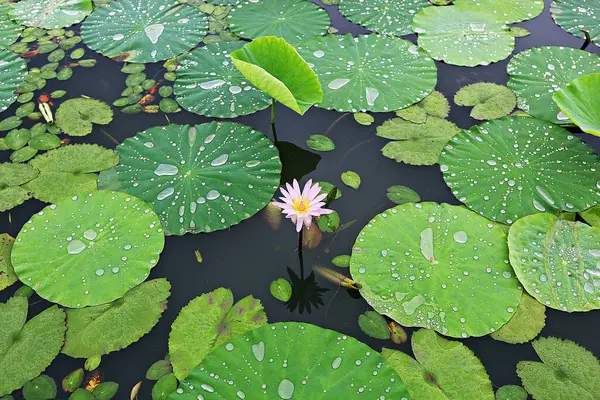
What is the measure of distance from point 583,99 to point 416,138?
860 mm

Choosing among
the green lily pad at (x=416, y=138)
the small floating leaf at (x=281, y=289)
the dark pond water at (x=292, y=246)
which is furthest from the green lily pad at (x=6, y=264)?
the green lily pad at (x=416, y=138)

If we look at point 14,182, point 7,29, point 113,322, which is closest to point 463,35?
point 113,322

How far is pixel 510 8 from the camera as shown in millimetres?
3451

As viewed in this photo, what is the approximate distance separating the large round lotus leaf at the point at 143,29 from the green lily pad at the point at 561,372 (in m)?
2.81

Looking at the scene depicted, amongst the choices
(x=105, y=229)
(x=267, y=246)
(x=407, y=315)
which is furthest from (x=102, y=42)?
(x=407, y=315)

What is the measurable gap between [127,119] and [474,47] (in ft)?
7.70

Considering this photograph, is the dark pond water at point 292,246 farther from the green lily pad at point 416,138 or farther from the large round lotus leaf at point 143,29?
the large round lotus leaf at point 143,29

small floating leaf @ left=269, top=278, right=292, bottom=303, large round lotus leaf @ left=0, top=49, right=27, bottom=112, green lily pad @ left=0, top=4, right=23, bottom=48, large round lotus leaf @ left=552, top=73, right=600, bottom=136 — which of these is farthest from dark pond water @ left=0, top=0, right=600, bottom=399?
green lily pad @ left=0, top=4, right=23, bottom=48

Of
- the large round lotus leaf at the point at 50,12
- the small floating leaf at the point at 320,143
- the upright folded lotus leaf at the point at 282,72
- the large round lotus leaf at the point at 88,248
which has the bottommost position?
the large round lotus leaf at the point at 88,248

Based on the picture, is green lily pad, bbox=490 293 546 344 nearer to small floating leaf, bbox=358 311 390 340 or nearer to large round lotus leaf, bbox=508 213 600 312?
large round lotus leaf, bbox=508 213 600 312

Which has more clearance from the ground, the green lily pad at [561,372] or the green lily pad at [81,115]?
the green lily pad at [81,115]

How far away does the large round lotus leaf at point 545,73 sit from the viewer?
2.71 metres

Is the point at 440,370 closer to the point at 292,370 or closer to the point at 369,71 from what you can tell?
the point at 292,370

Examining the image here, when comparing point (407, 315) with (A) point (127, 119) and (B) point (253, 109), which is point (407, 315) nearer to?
(B) point (253, 109)
